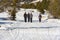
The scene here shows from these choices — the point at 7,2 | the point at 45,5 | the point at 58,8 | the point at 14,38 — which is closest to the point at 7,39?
the point at 14,38

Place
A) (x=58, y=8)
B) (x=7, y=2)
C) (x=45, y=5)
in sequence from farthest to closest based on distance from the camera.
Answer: (x=7, y=2) → (x=45, y=5) → (x=58, y=8)

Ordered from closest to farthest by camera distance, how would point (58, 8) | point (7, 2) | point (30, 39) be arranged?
point (30, 39) < point (58, 8) < point (7, 2)

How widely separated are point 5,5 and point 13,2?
2.84 m

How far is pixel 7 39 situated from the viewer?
13000 mm

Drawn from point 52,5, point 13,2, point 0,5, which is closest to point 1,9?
point 0,5

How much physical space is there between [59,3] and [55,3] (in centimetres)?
69

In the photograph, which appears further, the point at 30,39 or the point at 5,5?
the point at 5,5

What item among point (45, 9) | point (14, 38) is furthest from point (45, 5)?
point (14, 38)

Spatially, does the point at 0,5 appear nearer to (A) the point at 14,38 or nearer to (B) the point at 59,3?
(B) the point at 59,3

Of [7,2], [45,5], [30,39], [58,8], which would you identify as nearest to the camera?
[30,39]

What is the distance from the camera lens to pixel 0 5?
42.9 meters

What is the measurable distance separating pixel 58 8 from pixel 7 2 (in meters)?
14.8

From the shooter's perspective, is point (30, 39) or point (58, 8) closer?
point (30, 39)

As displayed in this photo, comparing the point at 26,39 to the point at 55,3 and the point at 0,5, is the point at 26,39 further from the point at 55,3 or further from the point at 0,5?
the point at 0,5
